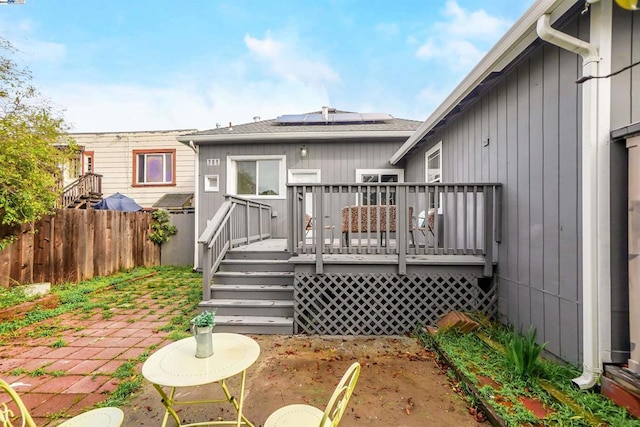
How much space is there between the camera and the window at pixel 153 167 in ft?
36.8

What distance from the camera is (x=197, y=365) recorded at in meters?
1.76

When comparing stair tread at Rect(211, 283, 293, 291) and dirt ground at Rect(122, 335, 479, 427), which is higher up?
stair tread at Rect(211, 283, 293, 291)

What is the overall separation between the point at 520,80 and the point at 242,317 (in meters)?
4.50

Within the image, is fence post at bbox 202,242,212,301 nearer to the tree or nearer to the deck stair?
the deck stair

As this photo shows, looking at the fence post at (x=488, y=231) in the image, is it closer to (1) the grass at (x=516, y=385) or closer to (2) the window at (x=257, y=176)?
(1) the grass at (x=516, y=385)

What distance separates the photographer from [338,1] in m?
7.92

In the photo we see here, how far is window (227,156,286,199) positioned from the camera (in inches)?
302

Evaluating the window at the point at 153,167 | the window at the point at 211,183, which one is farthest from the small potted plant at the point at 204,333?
the window at the point at 153,167

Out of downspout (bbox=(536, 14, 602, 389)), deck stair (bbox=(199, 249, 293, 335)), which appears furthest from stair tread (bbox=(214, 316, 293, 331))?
downspout (bbox=(536, 14, 602, 389))

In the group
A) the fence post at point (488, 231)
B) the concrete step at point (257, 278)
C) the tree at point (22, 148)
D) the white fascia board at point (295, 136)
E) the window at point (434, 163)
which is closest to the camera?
the fence post at point (488, 231)

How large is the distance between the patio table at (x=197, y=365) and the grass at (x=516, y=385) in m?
1.81

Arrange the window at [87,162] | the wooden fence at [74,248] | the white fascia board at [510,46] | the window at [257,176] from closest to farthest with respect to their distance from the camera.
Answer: the white fascia board at [510,46] < the wooden fence at [74,248] < the window at [257,176] < the window at [87,162]

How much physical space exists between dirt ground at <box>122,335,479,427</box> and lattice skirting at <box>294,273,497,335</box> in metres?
0.29

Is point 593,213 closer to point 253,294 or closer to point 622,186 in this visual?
point 622,186
